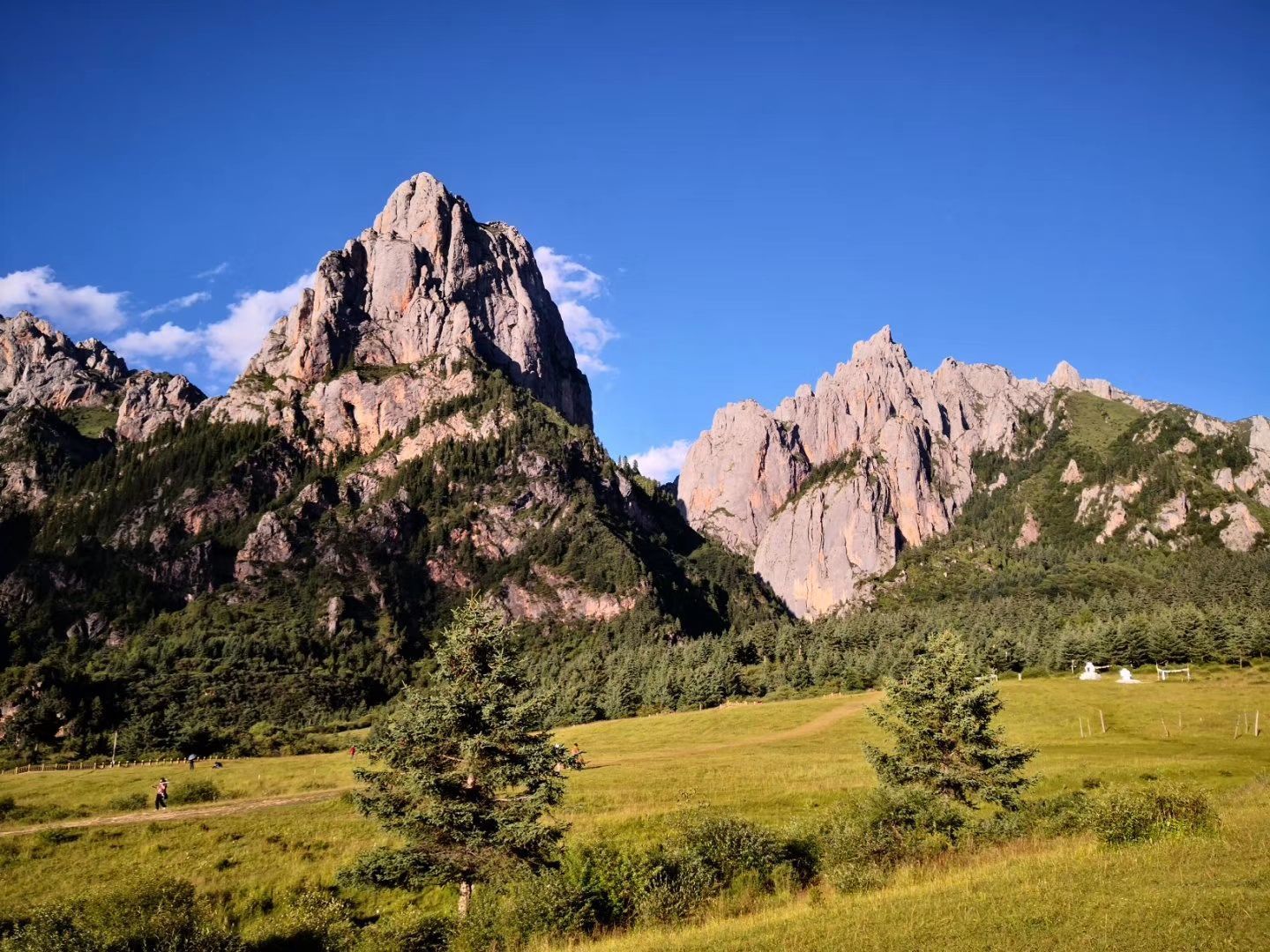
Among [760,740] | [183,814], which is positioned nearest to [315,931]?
[183,814]

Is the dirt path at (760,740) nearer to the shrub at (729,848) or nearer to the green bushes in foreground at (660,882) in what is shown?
the green bushes in foreground at (660,882)

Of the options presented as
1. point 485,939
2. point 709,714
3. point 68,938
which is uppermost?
point 68,938

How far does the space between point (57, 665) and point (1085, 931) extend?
19268 cm

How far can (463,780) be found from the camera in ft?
80.4

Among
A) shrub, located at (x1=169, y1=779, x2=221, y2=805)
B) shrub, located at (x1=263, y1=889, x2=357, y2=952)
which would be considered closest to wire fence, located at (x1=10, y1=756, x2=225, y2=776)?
shrub, located at (x1=169, y1=779, x2=221, y2=805)

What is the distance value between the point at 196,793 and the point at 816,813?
40.8m

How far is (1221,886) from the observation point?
17.0 meters

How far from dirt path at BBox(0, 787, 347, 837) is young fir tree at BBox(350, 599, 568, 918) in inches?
998

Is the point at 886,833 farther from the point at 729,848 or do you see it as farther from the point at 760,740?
the point at 760,740

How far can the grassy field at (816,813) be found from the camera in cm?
1681

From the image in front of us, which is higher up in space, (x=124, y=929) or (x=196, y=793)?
(x=124, y=929)

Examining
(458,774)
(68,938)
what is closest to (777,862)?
(458,774)

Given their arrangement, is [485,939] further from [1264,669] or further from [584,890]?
[1264,669]

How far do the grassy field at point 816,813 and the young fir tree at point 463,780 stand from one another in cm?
437
